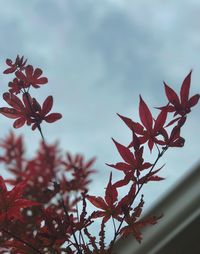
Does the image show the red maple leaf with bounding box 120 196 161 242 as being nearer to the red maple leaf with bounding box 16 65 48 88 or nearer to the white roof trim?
the red maple leaf with bounding box 16 65 48 88

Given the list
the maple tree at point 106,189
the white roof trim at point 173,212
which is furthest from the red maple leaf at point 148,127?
the white roof trim at point 173,212

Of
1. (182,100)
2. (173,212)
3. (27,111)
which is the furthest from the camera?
(173,212)

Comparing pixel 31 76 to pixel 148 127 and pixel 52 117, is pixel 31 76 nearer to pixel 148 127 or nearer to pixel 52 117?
pixel 52 117

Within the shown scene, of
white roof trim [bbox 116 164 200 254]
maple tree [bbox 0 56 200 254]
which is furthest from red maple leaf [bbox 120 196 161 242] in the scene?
white roof trim [bbox 116 164 200 254]

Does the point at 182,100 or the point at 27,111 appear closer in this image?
the point at 182,100

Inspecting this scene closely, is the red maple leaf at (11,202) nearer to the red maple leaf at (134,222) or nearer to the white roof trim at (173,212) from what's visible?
the red maple leaf at (134,222)

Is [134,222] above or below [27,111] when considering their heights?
below

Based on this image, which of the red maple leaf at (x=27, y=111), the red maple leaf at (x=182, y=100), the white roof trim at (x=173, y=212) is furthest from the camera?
the white roof trim at (x=173, y=212)

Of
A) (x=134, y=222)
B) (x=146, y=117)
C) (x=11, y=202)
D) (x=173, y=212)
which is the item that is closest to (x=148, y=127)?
(x=146, y=117)

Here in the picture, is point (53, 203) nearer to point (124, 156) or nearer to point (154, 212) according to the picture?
point (154, 212)

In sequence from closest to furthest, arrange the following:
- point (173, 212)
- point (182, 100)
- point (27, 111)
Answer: point (182, 100), point (27, 111), point (173, 212)

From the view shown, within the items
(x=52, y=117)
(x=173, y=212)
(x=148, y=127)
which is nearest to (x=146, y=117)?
(x=148, y=127)

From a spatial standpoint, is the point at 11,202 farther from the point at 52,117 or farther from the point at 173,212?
the point at 173,212

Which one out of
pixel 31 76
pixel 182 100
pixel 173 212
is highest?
pixel 31 76
